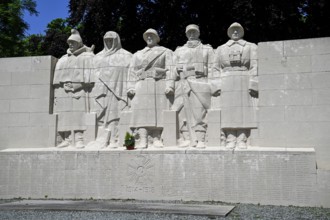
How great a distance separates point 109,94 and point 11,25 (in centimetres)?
1062

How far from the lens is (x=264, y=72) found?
10273mm

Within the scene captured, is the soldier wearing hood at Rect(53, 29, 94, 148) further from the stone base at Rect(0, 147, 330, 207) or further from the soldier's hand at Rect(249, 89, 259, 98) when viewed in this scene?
the soldier's hand at Rect(249, 89, 259, 98)

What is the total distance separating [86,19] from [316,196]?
11721 millimetres

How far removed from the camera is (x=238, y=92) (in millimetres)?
10352

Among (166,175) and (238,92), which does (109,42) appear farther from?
(166,175)

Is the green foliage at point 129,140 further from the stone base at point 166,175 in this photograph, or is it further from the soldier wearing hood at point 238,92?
the soldier wearing hood at point 238,92

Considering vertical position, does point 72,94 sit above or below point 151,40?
below

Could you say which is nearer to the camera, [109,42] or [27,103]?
[109,42]

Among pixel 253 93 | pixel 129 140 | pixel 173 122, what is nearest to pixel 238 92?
pixel 253 93

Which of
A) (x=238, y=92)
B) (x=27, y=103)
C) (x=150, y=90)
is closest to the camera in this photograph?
(x=238, y=92)

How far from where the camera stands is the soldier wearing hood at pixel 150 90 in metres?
10.8

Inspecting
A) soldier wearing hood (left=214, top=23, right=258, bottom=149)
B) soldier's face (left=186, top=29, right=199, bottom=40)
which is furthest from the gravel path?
soldier's face (left=186, top=29, right=199, bottom=40)

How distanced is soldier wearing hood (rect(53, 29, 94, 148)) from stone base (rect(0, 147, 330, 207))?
0.68m

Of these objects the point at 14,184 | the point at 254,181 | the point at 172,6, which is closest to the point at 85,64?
the point at 14,184
